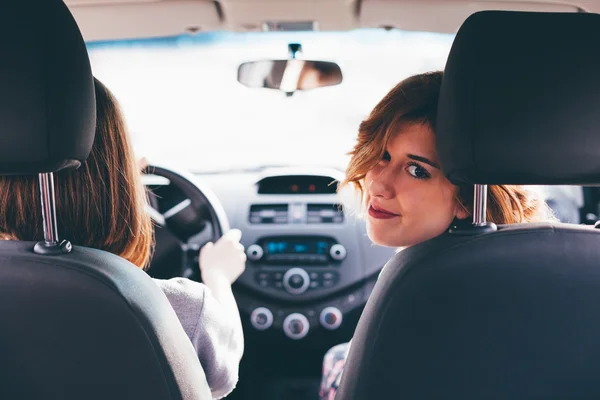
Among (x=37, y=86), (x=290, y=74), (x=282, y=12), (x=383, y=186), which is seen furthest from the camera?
(x=290, y=74)

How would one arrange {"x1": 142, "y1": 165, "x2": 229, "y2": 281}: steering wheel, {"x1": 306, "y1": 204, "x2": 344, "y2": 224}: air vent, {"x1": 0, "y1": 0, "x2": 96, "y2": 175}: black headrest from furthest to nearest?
{"x1": 306, "y1": 204, "x2": 344, "y2": 224}: air vent, {"x1": 142, "y1": 165, "x2": 229, "y2": 281}: steering wheel, {"x1": 0, "y1": 0, "x2": 96, "y2": 175}: black headrest

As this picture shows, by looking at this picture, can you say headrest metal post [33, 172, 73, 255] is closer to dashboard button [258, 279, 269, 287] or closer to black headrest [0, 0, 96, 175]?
black headrest [0, 0, 96, 175]

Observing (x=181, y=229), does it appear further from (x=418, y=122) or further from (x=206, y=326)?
(x=418, y=122)

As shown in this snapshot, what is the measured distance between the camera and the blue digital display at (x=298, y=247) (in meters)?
2.80

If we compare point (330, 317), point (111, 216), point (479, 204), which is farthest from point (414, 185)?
point (330, 317)

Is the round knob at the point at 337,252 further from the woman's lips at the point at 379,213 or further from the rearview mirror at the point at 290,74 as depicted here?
the woman's lips at the point at 379,213

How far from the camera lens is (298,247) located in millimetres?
2805

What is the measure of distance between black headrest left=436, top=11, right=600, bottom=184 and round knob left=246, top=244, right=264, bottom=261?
1718mm

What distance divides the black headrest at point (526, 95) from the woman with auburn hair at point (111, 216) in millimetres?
784

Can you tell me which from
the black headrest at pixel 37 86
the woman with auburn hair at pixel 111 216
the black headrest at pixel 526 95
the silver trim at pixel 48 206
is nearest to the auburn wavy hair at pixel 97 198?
the woman with auburn hair at pixel 111 216

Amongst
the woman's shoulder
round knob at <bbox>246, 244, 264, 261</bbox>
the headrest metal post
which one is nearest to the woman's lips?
the woman's shoulder

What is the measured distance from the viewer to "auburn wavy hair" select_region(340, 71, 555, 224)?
1.61 metres

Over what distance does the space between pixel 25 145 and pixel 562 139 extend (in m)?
1.00

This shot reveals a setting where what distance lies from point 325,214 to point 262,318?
0.55 metres
